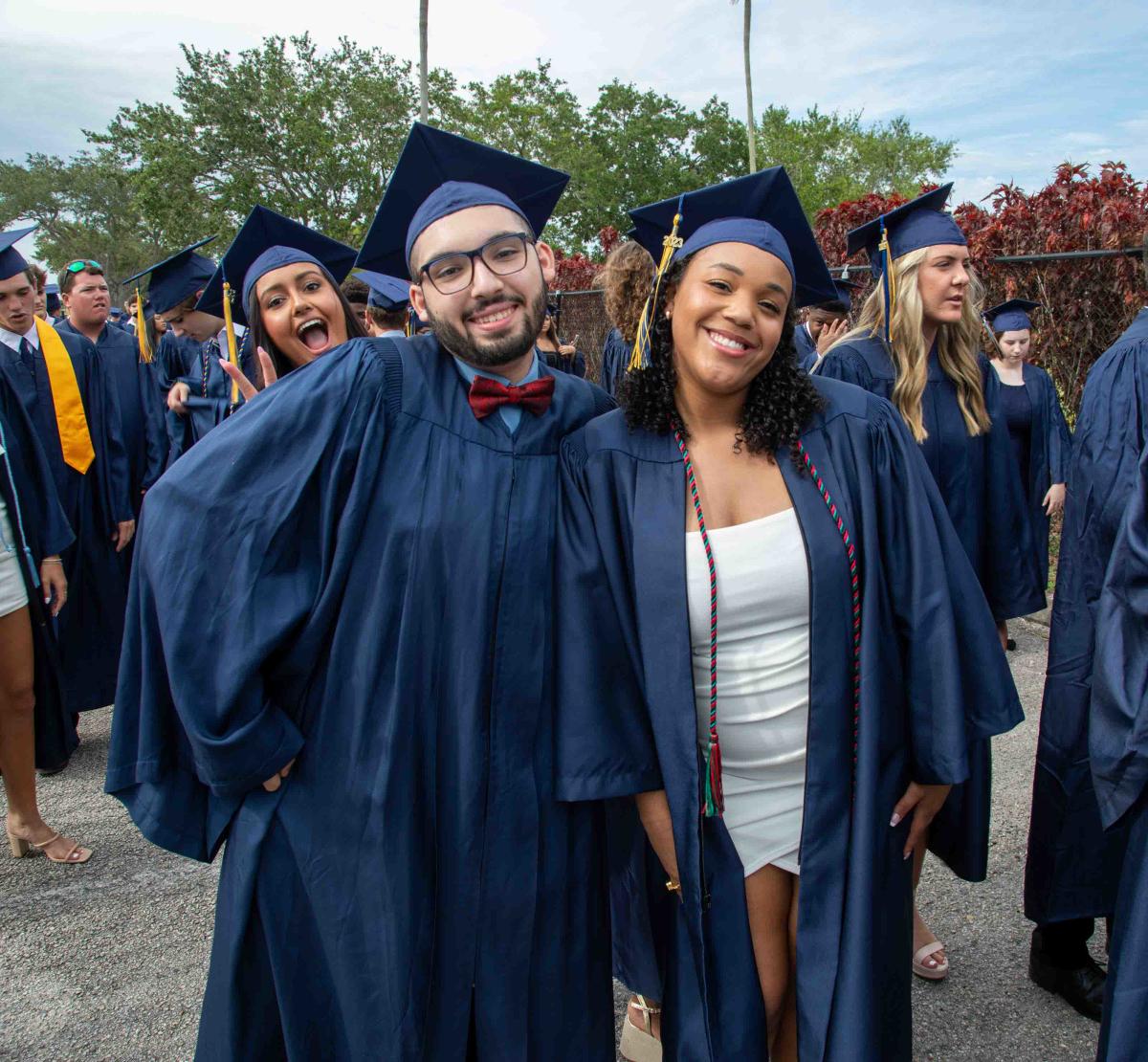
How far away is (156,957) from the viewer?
3.00 m

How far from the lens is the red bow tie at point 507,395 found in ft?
5.98

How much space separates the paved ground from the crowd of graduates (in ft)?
2.80

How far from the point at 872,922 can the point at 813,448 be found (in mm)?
934

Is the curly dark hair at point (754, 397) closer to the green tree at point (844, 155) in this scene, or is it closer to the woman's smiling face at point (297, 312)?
the woman's smiling face at point (297, 312)

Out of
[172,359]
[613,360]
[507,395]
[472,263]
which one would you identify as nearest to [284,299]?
[472,263]

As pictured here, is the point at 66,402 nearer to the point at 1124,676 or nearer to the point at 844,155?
the point at 1124,676

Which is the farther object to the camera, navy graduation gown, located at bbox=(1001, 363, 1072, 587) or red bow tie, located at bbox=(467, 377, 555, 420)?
navy graduation gown, located at bbox=(1001, 363, 1072, 587)

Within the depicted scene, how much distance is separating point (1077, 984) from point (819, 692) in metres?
1.58

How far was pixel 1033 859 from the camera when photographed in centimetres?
262

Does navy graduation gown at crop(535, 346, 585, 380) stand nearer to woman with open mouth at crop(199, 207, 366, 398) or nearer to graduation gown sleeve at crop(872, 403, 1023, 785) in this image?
woman with open mouth at crop(199, 207, 366, 398)

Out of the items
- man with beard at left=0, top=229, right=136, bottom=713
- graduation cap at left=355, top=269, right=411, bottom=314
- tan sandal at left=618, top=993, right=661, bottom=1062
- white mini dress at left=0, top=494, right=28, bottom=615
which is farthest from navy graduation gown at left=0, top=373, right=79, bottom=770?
tan sandal at left=618, top=993, right=661, bottom=1062

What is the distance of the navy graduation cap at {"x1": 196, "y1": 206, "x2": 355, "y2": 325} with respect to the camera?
9.12 ft

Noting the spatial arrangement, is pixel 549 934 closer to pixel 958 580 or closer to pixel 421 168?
pixel 958 580

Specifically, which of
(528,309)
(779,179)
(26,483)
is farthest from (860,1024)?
(26,483)
